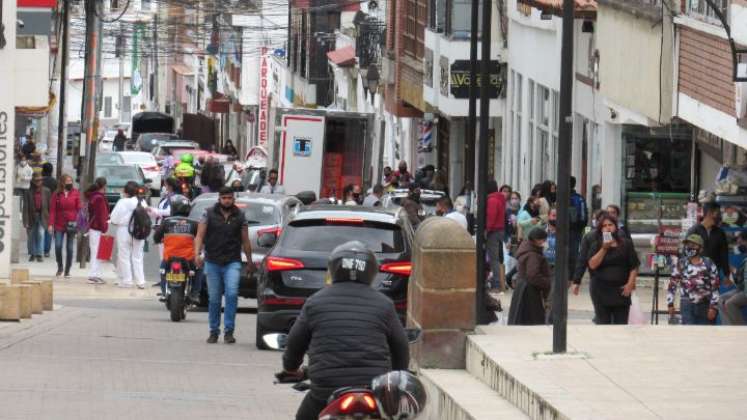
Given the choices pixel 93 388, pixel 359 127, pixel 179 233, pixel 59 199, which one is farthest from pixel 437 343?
pixel 359 127

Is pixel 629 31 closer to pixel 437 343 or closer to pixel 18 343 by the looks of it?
pixel 18 343

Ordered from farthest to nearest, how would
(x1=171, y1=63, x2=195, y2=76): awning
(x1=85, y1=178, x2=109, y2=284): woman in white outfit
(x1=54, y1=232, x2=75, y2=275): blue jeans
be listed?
(x1=171, y1=63, x2=195, y2=76): awning
(x1=54, y1=232, x2=75, y2=275): blue jeans
(x1=85, y1=178, x2=109, y2=284): woman in white outfit

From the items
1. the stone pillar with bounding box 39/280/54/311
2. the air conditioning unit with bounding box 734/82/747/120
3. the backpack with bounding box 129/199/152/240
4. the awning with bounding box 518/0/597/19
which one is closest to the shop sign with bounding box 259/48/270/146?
the awning with bounding box 518/0/597/19

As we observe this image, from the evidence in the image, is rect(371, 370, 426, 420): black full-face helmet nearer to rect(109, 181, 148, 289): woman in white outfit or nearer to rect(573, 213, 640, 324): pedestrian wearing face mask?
rect(573, 213, 640, 324): pedestrian wearing face mask

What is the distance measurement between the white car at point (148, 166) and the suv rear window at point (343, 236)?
133 feet

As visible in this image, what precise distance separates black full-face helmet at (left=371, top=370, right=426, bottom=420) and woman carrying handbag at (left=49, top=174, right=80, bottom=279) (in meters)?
22.4

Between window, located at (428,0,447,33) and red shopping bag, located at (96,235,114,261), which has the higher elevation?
window, located at (428,0,447,33)

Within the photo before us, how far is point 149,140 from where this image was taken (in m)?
84.3

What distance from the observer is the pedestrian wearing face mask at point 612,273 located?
59.7 feet

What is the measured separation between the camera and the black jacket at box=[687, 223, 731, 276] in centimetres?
1967

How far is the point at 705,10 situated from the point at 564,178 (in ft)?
37.1

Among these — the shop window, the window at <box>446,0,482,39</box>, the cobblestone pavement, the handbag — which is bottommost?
the cobblestone pavement

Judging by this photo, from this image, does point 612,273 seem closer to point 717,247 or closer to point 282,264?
point 717,247

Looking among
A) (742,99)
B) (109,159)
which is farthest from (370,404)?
(109,159)
